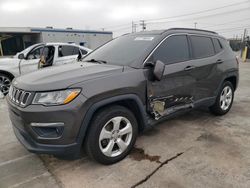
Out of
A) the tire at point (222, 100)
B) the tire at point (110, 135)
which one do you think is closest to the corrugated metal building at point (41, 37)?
the tire at point (222, 100)

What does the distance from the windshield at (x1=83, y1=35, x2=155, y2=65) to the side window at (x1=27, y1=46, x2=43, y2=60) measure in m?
4.28

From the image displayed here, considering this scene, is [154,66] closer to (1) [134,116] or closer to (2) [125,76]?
(2) [125,76]

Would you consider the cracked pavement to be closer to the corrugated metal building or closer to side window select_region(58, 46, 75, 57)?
side window select_region(58, 46, 75, 57)

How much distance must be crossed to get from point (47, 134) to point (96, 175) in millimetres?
773

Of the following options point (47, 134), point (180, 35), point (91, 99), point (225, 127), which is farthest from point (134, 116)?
point (225, 127)

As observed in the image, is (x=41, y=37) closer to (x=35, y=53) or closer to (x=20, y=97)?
(x=35, y=53)

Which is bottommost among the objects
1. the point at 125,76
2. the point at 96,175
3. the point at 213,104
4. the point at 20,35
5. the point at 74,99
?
the point at 96,175

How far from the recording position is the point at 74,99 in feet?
6.87

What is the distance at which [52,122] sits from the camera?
2.06 meters

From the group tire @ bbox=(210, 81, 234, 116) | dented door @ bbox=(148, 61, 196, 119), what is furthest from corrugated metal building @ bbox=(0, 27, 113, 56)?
dented door @ bbox=(148, 61, 196, 119)

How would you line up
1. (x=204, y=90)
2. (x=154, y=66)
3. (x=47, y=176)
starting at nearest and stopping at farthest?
(x=47, y=176)
(x=154, y=66)
(x=204, y=90)

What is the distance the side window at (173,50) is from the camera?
9.59 feet

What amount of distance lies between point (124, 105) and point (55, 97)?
912 millimetres

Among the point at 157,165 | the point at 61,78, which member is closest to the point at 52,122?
the point at 61,78
